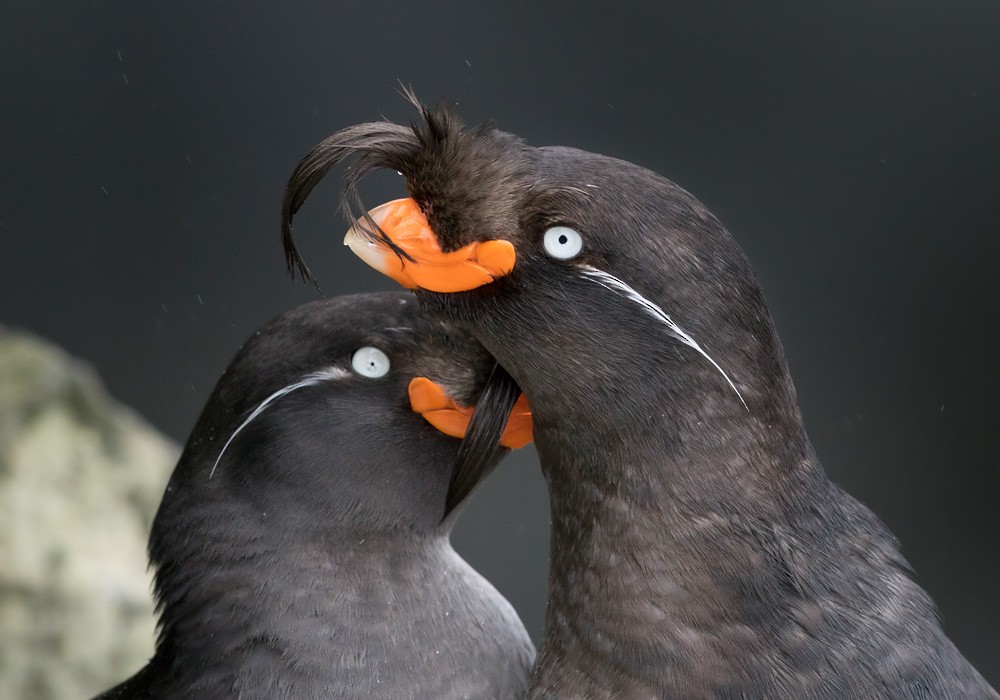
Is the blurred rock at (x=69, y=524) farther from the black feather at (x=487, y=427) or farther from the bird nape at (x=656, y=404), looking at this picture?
the bird nape at (x=656, y=404)

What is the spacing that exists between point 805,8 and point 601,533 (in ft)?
8.47

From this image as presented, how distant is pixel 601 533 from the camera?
1980 millimetres

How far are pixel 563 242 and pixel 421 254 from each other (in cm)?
21

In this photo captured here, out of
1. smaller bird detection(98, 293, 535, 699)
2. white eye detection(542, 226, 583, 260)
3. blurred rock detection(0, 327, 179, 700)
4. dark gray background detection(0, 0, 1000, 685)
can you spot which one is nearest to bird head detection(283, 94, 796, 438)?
white eye detection(542, 226, 583, 260)

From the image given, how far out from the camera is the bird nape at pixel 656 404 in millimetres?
1874

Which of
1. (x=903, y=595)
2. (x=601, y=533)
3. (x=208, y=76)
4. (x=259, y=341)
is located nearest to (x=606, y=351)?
(x=601, y=533)

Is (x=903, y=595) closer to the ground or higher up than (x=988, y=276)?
closer to the ground

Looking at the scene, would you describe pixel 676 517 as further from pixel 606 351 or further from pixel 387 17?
pixel 387 17

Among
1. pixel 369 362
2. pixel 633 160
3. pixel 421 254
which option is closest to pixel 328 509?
pixel 369 362

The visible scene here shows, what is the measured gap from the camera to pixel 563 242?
1872 mm

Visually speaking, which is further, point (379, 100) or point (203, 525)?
point (379, 100)

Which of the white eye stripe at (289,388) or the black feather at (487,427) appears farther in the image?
the white eye stripe at (289,388)

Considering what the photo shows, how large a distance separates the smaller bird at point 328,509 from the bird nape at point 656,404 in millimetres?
496

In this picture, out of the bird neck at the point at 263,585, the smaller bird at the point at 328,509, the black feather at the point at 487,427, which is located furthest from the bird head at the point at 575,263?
the bird neck at the point at 263,585
